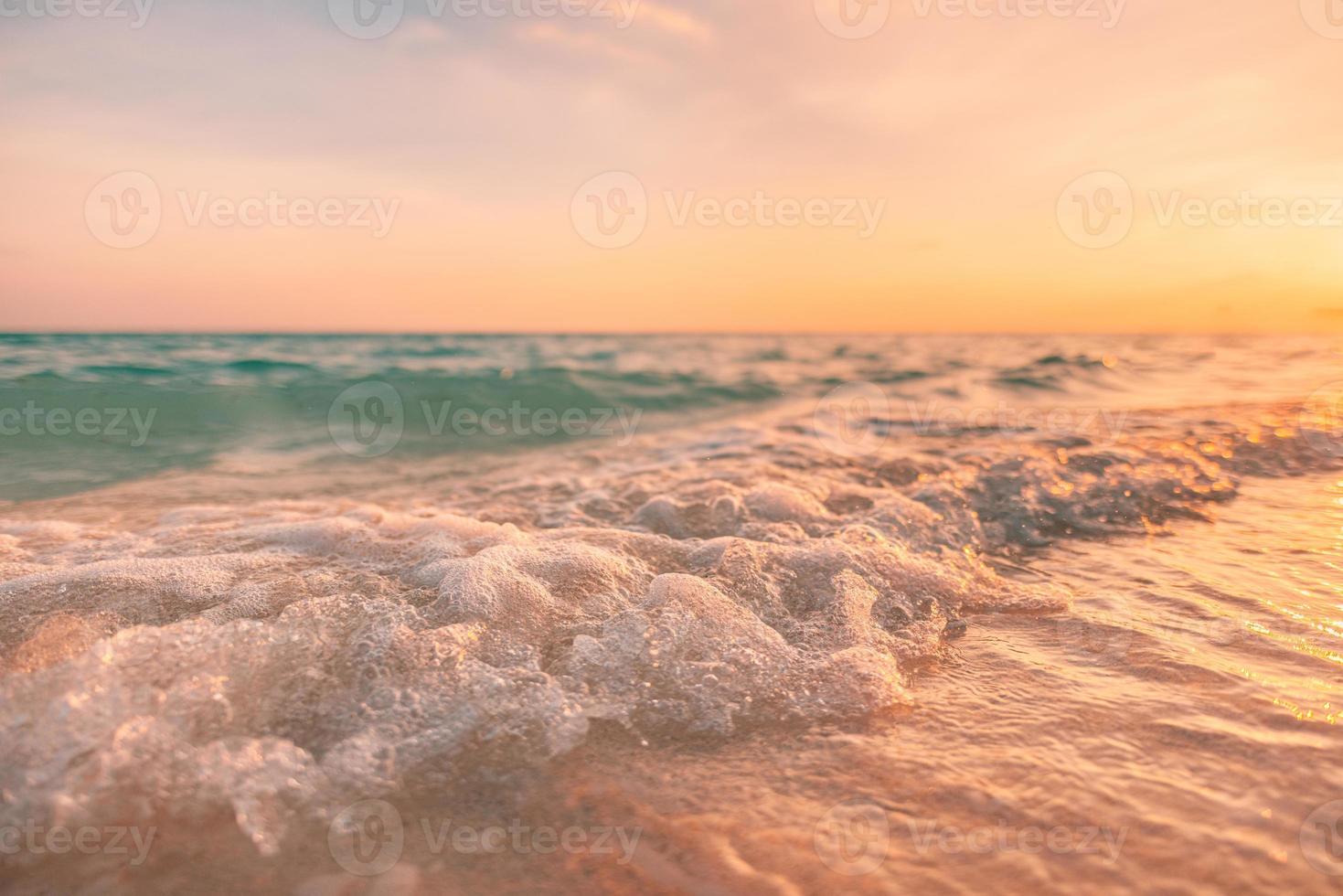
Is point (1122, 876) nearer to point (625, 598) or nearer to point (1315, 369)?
point (625, 598)

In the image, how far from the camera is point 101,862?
152 cm

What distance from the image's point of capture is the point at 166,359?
14.7 meters

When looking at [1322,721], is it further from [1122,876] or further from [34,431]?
[34,431]

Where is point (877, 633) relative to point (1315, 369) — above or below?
below

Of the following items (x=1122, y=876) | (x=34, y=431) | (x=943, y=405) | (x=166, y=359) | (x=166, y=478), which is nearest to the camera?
(x=1122, y=876)

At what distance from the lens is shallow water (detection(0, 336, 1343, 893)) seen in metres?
1.58

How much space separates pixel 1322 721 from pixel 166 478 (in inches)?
286

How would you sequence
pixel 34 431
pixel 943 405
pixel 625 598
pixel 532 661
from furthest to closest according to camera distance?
pixel 943 405
pixel 34 431
pixel 625 598
pixel 532 661

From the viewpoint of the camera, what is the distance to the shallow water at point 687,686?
158 cm

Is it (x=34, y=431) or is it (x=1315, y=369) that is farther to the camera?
(x=1315, y=369)

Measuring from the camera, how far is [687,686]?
7.34ft

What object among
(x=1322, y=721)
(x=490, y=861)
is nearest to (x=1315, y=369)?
(x=1322, y=721)

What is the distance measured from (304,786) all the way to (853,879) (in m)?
1.33

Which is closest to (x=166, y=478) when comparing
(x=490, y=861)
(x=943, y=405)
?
(x=490, y=861)
